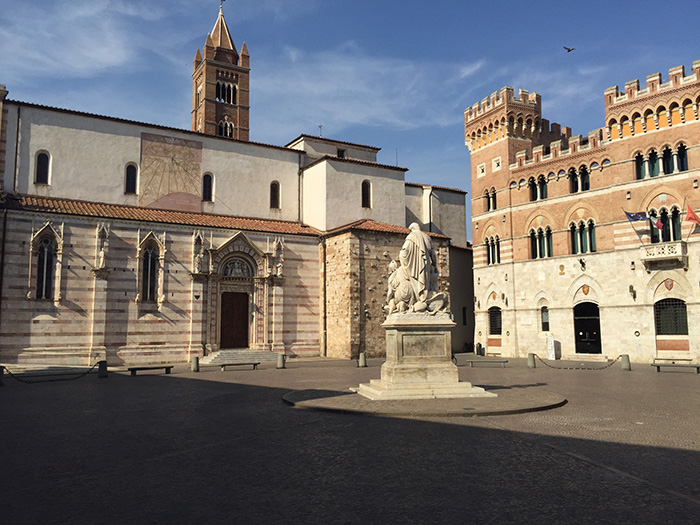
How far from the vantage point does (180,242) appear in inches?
1219

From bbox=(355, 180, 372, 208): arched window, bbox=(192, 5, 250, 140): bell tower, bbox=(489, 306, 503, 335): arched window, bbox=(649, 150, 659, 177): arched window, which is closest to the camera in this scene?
bbox=(649, 150, 659, 177): arched window

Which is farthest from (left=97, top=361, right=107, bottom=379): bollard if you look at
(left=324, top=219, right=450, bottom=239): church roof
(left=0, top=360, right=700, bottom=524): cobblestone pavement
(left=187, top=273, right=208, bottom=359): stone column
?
(left=324, top=219, right=450, bottom=239): church roof

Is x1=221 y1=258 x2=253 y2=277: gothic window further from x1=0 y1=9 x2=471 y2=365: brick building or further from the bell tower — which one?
the bell tower

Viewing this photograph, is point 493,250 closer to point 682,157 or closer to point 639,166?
point 639,166

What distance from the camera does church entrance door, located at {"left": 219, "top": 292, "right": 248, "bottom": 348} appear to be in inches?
1267

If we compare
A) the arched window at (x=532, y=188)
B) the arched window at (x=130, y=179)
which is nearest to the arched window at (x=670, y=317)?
the arched window at (x=532, y=188)

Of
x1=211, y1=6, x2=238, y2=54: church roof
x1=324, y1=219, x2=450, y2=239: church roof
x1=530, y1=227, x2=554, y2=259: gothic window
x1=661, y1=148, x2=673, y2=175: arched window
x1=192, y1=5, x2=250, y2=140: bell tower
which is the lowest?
x1=530, y1=227, x2=554, y2=259: gothic window

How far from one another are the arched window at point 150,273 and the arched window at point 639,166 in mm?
26862

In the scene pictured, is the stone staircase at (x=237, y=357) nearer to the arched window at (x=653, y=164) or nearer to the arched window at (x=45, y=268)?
the arched window at (x=45, y=268)

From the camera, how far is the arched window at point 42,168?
29.9 m

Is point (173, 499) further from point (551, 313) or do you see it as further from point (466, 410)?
point (551, 313)

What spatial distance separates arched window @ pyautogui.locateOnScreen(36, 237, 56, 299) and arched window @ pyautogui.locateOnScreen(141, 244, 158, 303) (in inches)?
171

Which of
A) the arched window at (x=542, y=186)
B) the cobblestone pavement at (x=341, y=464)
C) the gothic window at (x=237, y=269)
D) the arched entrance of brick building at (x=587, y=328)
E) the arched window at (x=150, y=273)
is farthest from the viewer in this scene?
the arched window at (x=542, y=186)

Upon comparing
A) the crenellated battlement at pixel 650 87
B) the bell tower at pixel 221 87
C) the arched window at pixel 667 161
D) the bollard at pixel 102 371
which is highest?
the bell tower at pixel 221 87
